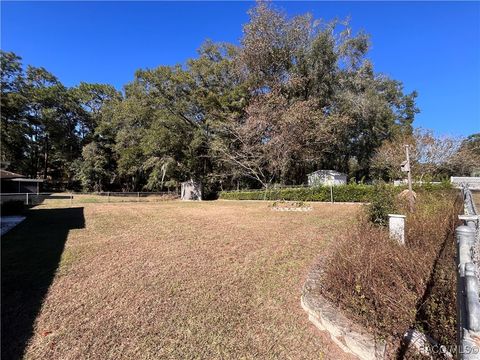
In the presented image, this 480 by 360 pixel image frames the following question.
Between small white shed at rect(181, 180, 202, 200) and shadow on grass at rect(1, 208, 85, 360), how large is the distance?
18655 millimetres

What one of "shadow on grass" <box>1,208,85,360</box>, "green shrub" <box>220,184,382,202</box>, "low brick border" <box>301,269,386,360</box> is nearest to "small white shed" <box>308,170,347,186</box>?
"green shrub" <box>220,184,382,202</box>

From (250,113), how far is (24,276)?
63.4 feet

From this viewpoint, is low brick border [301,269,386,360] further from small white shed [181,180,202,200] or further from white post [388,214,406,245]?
small white shed [181,180,202,200]

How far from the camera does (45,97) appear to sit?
3262 cm

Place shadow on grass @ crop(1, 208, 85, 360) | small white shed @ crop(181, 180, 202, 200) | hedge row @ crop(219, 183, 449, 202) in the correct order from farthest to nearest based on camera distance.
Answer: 1. small white shed @ crop(181, 180, 202, 200)
2. hedge row @ crop(219, 183, 449, 202)
3. shadow on grass @ crop(1, 208, 85, 360)

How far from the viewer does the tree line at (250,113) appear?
2130 cm

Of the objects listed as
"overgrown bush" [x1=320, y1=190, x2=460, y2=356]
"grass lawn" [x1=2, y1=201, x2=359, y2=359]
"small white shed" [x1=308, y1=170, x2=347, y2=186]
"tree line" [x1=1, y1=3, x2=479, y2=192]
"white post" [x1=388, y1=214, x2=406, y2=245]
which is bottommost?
"grass lawn" [x1=2, y1=201, x2=359, y2=359]

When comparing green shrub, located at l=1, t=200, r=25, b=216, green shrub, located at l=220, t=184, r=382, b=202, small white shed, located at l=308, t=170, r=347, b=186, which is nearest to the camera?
green shrub, located at l=1, t=200, r=25, b=216

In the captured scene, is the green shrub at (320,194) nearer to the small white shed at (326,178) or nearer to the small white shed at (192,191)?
the small white shed at (326,178)

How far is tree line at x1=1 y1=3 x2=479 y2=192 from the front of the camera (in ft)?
69.9

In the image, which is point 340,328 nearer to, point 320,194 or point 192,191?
point 320,194

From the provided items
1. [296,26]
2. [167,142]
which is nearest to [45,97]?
[167,142]

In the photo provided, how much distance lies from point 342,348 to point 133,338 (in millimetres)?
1961

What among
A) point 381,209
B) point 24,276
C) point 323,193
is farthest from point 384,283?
point 323,193
